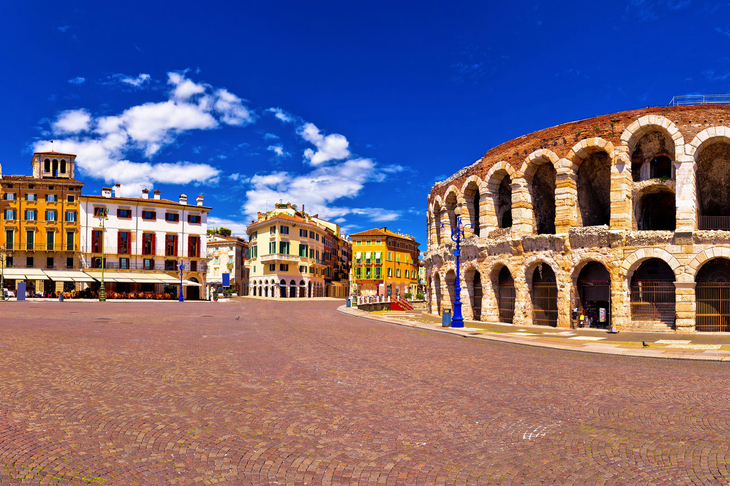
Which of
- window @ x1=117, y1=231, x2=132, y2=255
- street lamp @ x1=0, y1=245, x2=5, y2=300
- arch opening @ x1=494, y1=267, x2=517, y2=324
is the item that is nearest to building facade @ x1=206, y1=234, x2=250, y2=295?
window @ x1=117, y1=231, x2=132, y2=255

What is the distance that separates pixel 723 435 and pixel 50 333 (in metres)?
20.0

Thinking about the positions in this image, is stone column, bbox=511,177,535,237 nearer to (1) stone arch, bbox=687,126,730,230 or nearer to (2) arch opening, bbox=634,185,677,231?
(2) arch opening, bbox=634,185,677,231

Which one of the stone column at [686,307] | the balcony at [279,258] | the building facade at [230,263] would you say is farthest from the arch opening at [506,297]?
the building facade at [230,263]

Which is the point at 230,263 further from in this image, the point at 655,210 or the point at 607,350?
the point at 607,350

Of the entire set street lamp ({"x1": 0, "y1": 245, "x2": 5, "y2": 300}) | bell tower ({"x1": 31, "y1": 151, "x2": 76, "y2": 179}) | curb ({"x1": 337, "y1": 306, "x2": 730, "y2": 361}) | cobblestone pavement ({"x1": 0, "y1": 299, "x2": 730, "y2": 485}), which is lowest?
curb ({"x1": 337, "y1": 306, "x2": 730, "y2": 361})

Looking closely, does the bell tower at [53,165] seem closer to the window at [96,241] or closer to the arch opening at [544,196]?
the window at [96,241]

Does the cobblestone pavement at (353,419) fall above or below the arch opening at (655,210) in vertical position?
below

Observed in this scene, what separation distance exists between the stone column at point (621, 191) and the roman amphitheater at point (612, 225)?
0.05 metres

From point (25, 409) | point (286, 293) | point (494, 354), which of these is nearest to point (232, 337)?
point (494, 354)

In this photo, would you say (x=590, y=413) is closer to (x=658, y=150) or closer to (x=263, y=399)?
(x=263, y=399)

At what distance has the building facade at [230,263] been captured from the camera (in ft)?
311

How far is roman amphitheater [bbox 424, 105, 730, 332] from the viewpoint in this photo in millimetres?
23578

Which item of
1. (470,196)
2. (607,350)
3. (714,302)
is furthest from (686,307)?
(470,196)

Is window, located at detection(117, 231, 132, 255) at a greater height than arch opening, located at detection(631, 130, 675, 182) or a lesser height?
lesser
